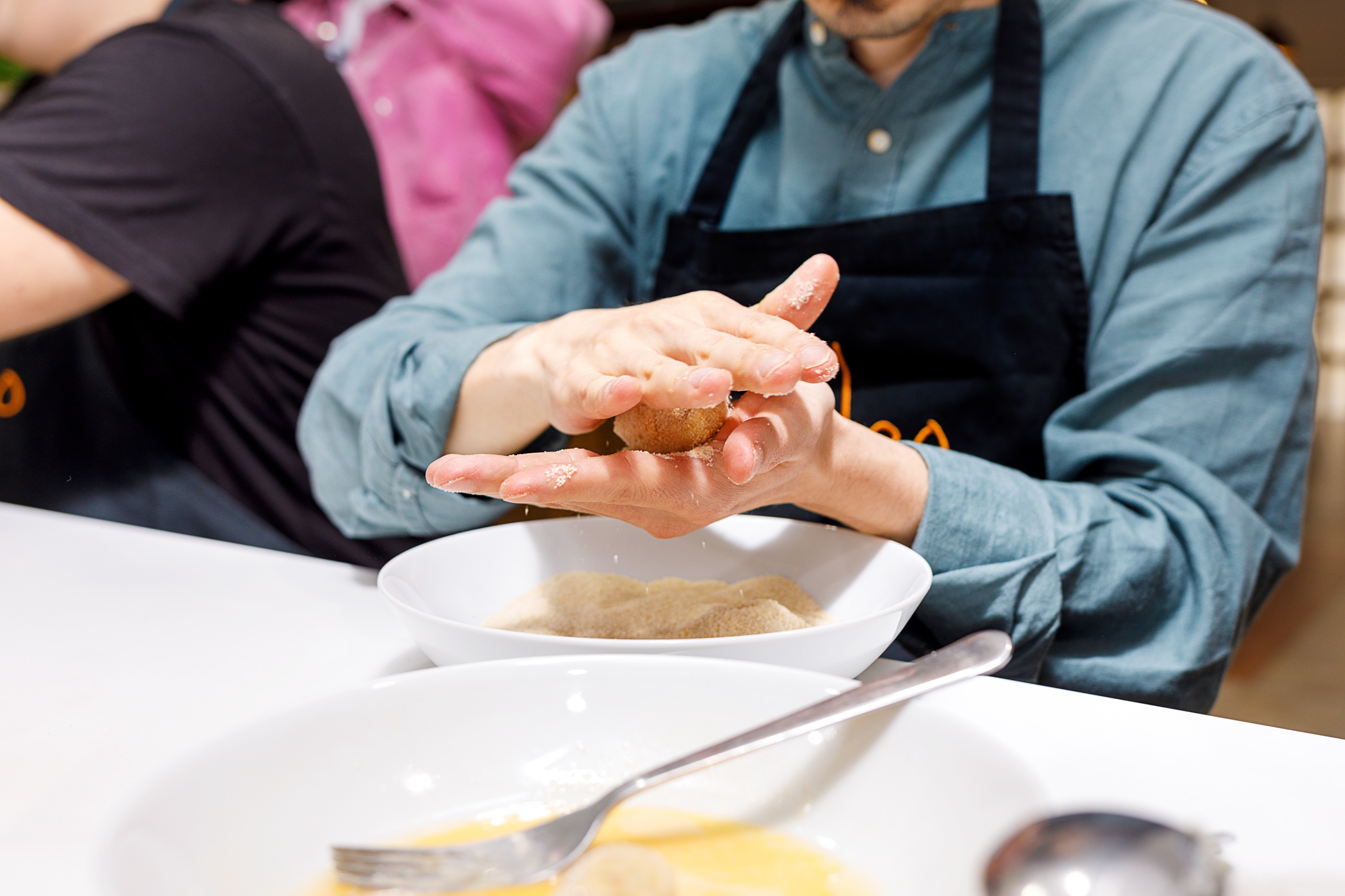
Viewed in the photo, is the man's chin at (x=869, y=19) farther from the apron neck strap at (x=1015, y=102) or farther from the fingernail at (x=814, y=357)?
the fingernail at (x=814, y=357)

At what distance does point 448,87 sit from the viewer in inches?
37.2

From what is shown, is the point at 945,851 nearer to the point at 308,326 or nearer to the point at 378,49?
the point at 308,326

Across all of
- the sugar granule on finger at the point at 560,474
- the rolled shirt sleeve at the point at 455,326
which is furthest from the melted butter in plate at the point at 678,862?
the rolled shirt sleeve at the point at 455,326

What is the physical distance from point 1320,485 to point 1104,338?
0.15m

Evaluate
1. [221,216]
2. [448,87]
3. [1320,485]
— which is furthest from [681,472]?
[448,87]

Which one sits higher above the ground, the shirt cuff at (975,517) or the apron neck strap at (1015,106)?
the apron neck strap at (1015,106)

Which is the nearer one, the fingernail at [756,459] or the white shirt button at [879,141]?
the fingernail at [756,459]

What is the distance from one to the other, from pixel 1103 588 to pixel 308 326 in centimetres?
60

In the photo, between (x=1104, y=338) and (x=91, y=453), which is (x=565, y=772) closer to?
(x=1104, y=338)

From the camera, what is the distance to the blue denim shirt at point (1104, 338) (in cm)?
42

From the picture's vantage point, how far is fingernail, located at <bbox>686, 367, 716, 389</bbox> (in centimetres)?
31

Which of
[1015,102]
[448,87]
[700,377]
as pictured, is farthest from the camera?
[448,87]

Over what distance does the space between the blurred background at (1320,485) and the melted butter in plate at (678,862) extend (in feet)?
1.01

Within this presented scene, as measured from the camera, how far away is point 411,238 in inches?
37.0
